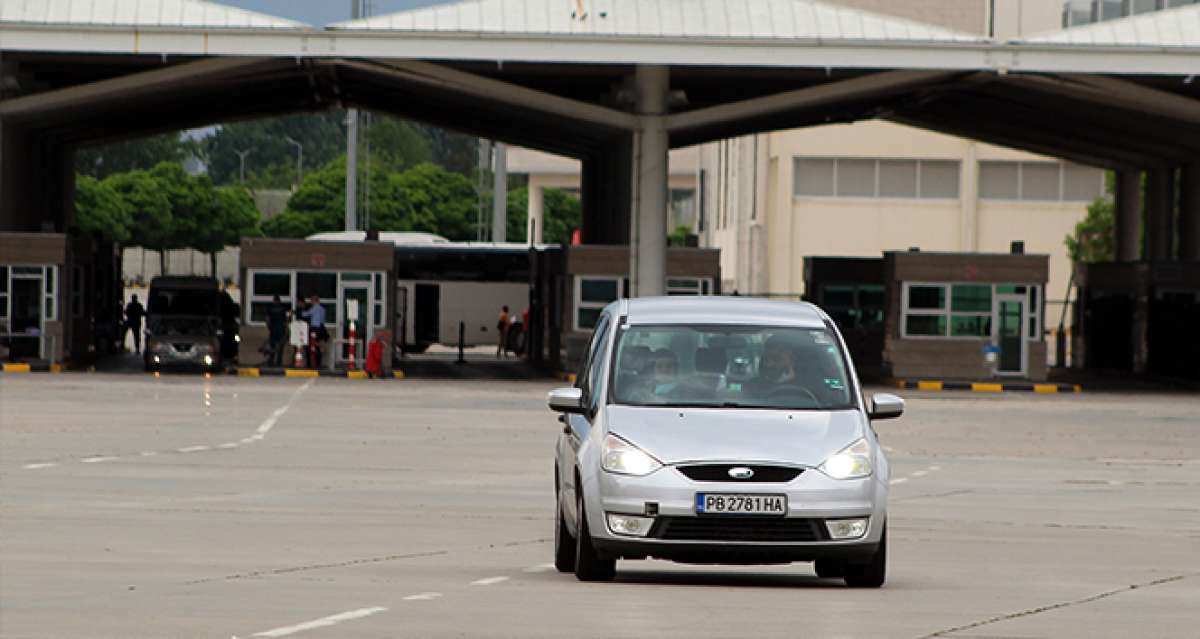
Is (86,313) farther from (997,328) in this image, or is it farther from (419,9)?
(997,328)

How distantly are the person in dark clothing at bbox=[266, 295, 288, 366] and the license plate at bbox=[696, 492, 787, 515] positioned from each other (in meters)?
39.1

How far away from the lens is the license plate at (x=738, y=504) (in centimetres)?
1222

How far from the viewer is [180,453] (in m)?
25.1

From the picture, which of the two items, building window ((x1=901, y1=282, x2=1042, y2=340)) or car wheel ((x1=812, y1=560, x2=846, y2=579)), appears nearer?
car wheel ((x1=812, y1=560, x2=846, y2=579))

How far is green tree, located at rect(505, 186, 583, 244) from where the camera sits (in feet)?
459

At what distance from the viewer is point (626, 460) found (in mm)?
12367

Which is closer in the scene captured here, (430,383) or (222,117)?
(430,383)

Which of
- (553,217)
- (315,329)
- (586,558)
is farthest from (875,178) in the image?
(586,558)

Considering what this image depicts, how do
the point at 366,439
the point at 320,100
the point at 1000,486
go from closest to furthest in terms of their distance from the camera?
the point at 1000,486 < the point at 366,439 < the point at 320,100

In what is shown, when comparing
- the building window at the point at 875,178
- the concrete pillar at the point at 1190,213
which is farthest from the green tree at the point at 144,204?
the concrete pillar at the point at 1190,213

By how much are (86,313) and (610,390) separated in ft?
141

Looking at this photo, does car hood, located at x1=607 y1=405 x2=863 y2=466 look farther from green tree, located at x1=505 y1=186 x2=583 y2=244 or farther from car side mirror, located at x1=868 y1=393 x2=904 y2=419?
green tree, located at x1=505 y1=186 x2=583 y2=244

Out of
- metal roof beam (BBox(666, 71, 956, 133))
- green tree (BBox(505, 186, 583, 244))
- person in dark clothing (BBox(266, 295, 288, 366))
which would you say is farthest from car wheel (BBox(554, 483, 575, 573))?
green tree (BBox(505, 186, 583, 244))

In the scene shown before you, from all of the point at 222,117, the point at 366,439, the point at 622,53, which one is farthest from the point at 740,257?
the point at 366,439
